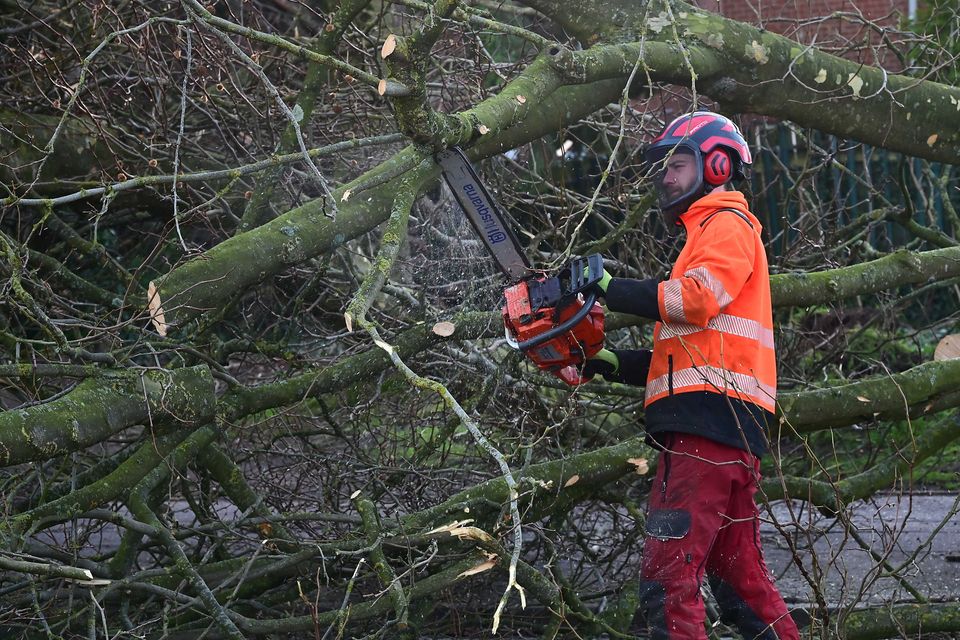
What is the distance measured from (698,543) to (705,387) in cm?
49

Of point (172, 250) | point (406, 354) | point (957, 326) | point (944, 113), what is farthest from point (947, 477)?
point (172, 250)

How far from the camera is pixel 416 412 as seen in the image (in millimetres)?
4613

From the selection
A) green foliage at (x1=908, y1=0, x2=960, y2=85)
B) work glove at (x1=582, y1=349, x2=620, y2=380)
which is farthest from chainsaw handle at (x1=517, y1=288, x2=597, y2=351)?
green foliage at (x1=908, y1=0, x2=960, y2=85)

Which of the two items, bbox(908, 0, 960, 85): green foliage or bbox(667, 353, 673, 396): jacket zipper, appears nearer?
bbox(667, 353, 673, 396): jacket zipper

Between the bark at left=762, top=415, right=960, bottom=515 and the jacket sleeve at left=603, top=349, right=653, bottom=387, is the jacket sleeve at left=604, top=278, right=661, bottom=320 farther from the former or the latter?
the bark at left=762, top=415, right=960, bottom=515

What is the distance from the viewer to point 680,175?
349 centimetres

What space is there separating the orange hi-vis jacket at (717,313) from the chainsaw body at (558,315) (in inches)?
8.8

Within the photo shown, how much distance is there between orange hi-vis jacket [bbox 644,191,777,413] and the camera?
318 cm

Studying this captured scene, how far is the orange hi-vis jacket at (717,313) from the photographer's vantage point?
318cm

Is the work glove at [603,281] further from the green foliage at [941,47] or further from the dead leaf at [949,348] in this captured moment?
the green foliage at [941,47]

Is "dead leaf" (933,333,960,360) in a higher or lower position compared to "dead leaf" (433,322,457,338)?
higher

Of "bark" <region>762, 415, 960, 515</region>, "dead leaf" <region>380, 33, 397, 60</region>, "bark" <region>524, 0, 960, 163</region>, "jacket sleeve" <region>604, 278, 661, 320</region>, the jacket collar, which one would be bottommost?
"bark" <region>762, 415, 960, 515</region>

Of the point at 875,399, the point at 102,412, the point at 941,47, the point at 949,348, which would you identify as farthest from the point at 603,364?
the point at 941,47

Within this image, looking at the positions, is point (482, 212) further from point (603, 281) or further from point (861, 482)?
point (861, 482)
